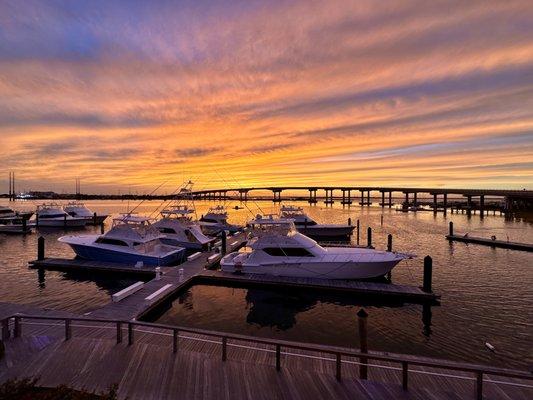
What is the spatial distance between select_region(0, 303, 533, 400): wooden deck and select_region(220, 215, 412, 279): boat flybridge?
36.7ft

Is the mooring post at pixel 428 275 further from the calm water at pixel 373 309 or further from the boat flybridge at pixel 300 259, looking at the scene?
the boat flybridge at pixel 300 259

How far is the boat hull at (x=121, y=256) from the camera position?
25522 millimetres

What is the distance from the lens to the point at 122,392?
7707 mm

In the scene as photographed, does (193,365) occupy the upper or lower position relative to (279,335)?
upper

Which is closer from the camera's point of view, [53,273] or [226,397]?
[226,397]

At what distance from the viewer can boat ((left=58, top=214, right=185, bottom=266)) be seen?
25.6m

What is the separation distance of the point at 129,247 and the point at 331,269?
52.7 feet

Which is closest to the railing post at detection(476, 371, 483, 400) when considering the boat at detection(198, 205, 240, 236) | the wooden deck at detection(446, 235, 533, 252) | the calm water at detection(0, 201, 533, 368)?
the calm water at detection(0, 201, 533, 368)

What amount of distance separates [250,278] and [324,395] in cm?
1424

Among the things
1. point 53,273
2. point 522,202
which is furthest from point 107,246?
point 522,202

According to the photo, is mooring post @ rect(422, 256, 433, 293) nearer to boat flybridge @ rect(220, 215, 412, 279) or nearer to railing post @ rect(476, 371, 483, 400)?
boat flybridge @ rect(220, 215, 412, 279)

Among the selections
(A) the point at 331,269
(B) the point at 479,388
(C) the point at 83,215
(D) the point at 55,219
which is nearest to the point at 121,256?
(A) the point at 331,269

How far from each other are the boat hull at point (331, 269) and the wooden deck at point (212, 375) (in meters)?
11.1

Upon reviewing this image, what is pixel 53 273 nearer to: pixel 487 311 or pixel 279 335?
A: pixel 279 335
